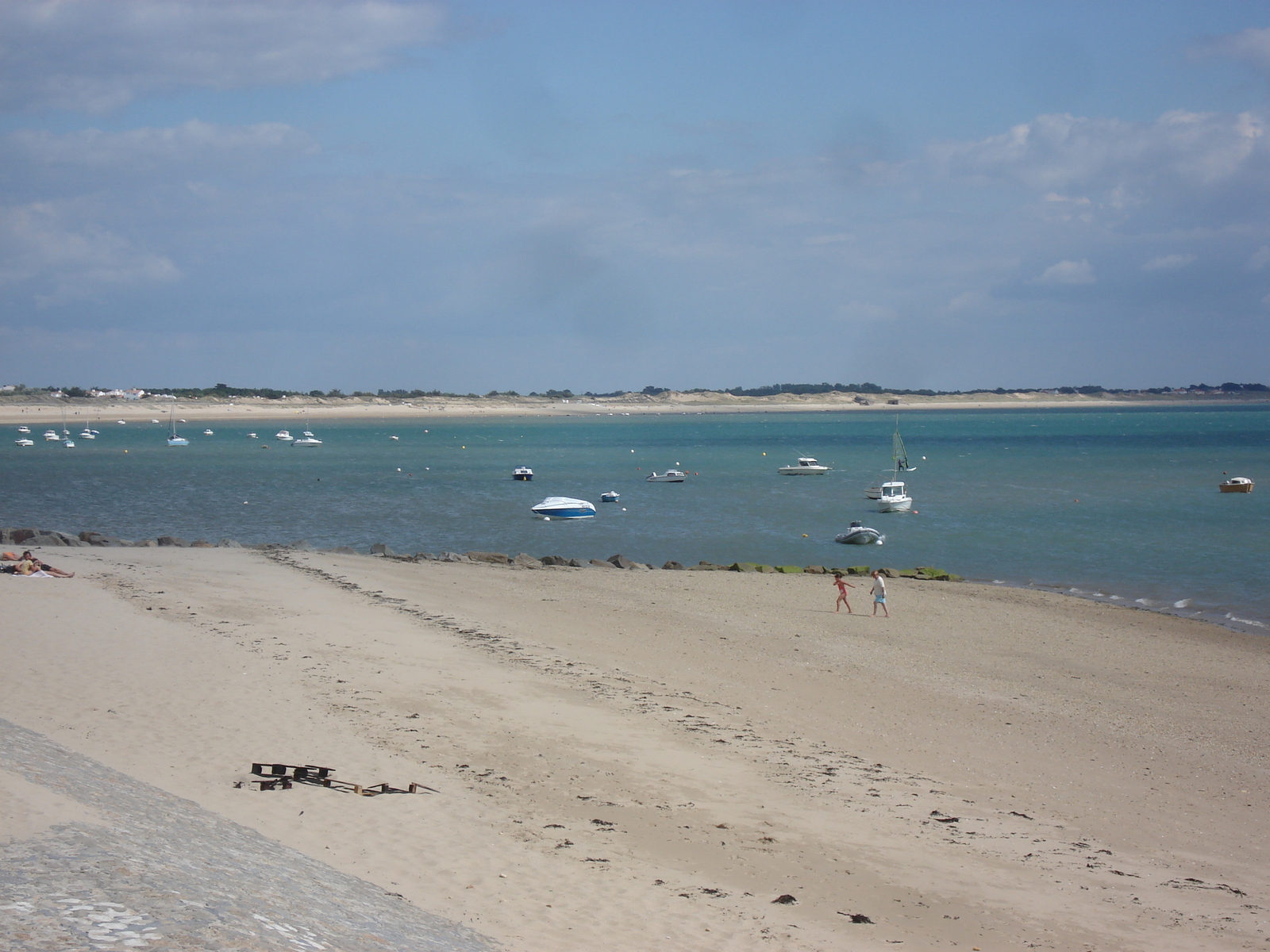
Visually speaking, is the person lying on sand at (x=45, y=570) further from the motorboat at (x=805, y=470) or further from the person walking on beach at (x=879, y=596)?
the motorboat at (x=805, y=470)

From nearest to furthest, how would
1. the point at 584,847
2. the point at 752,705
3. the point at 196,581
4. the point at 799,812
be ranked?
the point at 584,847 < the point at 799,812 < the point at 752,705 < the point at 196,581

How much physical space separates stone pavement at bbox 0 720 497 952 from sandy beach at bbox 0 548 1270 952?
438mm

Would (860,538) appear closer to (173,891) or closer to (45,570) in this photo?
(45,570)

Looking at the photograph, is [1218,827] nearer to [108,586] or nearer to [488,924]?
[488,924]

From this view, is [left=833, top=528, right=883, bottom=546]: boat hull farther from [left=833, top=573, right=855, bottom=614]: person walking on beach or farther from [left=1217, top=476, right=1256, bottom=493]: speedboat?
[left=1217, top=476, right=1256, bottom=493]: speedboat

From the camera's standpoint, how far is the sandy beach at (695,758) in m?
9.48

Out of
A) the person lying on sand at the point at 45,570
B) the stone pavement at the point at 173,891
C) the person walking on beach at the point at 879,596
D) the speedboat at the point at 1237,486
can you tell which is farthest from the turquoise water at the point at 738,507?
the stone pavement at the point at 173,891

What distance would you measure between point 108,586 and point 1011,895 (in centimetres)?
2281

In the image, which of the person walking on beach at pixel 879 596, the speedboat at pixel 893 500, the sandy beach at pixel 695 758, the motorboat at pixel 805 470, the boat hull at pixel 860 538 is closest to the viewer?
the sandy beach at pixel 695 758

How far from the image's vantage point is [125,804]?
30.9 ft

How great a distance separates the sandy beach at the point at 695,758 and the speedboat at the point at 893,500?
3108cm

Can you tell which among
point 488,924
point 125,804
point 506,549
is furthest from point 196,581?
point 488,924

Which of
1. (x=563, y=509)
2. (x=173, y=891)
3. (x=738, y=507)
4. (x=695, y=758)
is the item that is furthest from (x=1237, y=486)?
(x=173, y=891)

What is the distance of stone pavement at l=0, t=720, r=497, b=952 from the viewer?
6.24m
